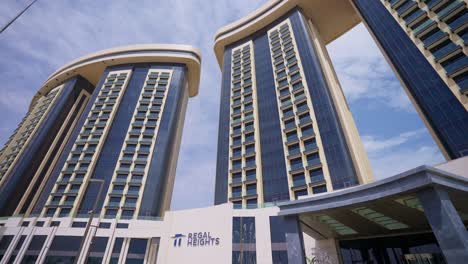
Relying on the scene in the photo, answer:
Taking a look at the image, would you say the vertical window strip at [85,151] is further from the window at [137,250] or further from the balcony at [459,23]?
the balcony at [459,23]

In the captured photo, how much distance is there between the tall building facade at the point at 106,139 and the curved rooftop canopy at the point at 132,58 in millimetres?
350

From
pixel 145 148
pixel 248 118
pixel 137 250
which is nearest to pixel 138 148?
pixel 145 148

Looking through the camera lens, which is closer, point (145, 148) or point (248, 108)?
point (248, 108)

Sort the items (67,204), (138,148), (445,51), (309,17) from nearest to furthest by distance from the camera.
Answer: (445,51)
(67,204)
(138,148)
(309,17)

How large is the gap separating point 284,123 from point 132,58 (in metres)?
62.9

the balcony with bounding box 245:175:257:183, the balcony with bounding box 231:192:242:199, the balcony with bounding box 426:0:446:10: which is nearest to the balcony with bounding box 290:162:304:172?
the balcony with bounding box 245:175:257:183

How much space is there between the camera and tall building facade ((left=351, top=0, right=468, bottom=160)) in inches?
1131

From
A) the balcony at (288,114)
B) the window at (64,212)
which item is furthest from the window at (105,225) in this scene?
the balcony at (288,114)

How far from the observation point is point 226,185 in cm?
4622

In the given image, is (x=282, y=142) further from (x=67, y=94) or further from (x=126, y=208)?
(x=67, y=94)

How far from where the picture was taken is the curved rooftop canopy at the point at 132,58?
268 feet

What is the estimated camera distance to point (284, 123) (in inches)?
1881

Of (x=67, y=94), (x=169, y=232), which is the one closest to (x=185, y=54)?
(x=67, y=94)

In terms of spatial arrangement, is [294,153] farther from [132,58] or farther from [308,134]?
[132,58]
